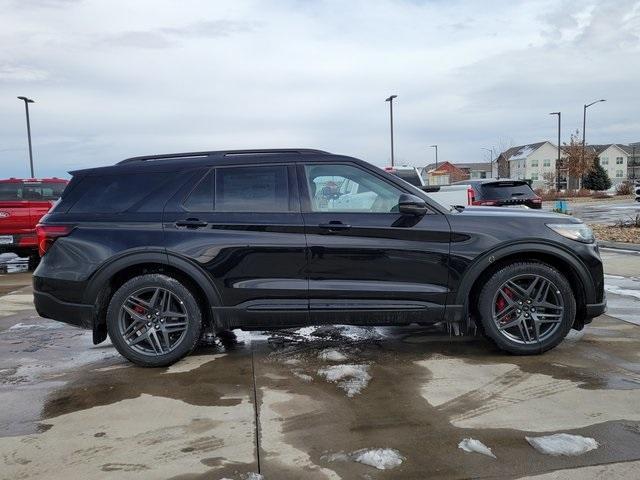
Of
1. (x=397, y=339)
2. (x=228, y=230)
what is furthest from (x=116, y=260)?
(x=397, y=339)

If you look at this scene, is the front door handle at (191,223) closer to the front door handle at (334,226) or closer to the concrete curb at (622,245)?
the front door handle at (334,226)

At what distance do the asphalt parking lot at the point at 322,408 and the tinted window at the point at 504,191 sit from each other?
7.06m

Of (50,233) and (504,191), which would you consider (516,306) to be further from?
(504,191)

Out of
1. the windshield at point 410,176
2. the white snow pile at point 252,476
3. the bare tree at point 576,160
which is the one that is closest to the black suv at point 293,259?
the white snow pile at point 252,476

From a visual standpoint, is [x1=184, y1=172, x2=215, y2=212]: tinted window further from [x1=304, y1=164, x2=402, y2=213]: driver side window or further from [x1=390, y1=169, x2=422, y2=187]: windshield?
[x1=390, y1=169, x2=422, y2=187]: windshield

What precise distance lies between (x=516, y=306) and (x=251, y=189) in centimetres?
242

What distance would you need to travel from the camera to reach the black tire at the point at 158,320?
14.8 ft

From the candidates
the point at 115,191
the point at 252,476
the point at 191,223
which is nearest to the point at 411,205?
the point at 191,223

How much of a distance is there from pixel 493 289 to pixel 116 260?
10.1 feet

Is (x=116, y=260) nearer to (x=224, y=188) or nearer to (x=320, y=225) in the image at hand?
(x=224, y=188)

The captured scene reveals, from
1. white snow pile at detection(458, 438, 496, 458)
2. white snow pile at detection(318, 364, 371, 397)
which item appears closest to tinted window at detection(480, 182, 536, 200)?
white snow pile at detection(318, 364, 371, 397)

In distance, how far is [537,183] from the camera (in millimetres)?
91062

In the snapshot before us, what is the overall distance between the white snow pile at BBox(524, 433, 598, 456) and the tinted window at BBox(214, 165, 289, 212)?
254 cm

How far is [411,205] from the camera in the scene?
4.36m
